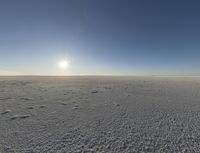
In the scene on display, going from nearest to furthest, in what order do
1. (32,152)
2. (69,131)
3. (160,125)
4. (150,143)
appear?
(32,152), (150,143), (69,131), (160,125)

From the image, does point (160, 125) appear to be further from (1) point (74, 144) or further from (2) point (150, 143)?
(1) point (74, 144)

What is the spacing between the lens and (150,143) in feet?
15.5

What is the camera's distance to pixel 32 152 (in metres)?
4.14

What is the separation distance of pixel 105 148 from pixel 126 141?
106 cm

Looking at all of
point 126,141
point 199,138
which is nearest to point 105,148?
point 126,141

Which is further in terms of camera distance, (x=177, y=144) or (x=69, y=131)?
(x=69, y=131)

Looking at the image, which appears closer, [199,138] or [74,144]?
[74,144]

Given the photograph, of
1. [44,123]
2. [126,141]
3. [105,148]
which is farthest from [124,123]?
[44,123]

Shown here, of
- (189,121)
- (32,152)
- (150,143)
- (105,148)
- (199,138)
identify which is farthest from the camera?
(189,121)

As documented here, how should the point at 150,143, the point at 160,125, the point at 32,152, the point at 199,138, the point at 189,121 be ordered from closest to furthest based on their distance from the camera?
the point at 32,152 < the point at 150,143 < the point at 199,138 < the point at 160,125 < the point at 189,121

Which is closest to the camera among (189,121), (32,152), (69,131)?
(32,152)

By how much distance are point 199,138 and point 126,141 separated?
3394 millimetres

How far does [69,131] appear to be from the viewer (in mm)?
5676

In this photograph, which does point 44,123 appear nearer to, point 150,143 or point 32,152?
point 32,152
